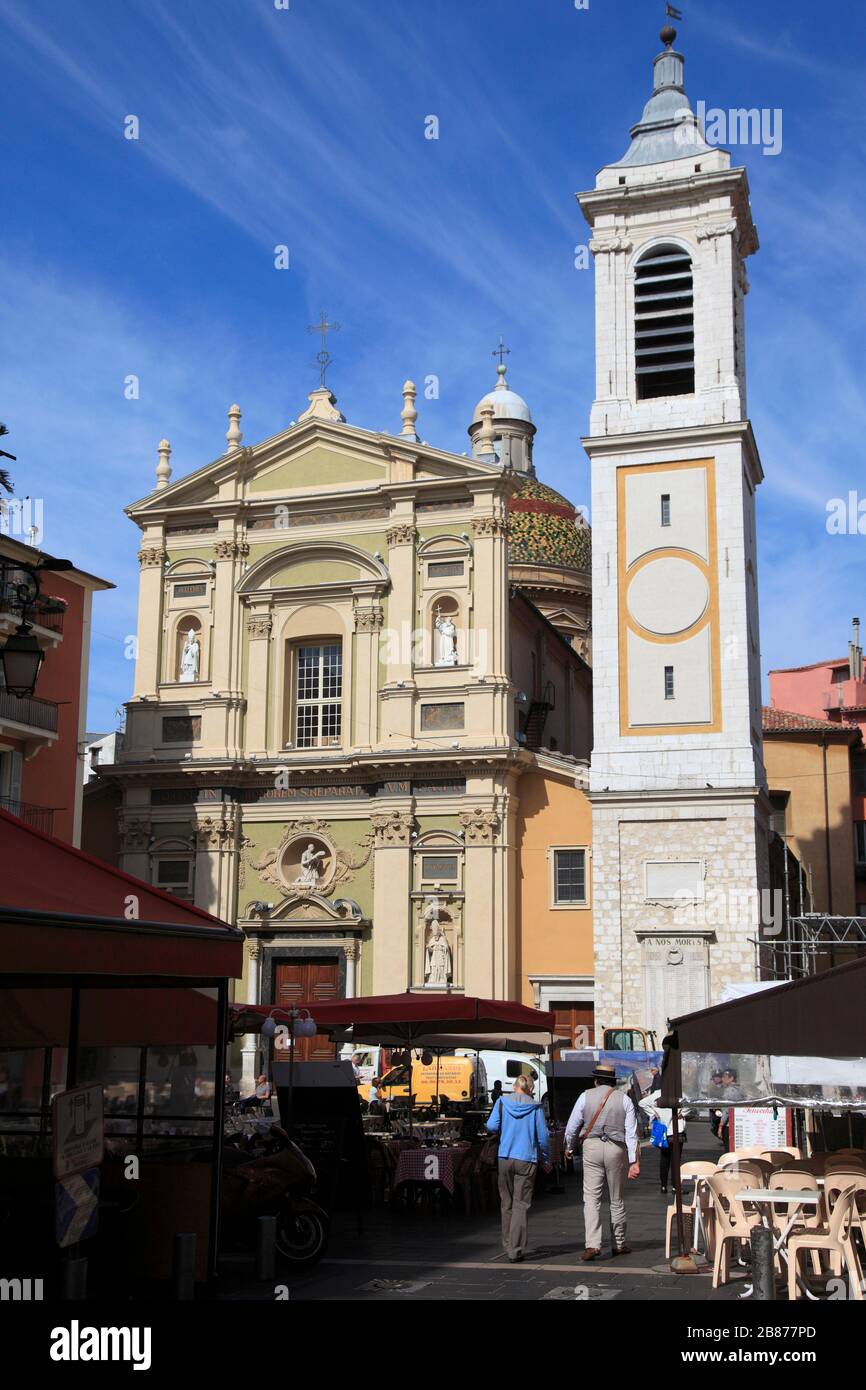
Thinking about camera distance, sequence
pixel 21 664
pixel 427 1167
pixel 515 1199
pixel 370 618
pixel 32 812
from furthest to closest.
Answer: pixel 370 618 < pixel 32 812 < pixel 427 1167 < pixel 515 1199 < pixel 21 664

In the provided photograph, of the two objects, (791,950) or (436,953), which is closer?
(791,950)

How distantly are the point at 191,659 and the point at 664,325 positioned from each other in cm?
1357

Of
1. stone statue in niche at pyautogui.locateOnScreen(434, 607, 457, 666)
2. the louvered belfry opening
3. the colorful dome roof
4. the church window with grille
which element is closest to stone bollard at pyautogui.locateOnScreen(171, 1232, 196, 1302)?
stone statue in niche at pyautogui.locateOnScreen(434, 607, 457, 666)

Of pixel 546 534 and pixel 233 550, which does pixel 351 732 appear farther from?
pixel 546 534

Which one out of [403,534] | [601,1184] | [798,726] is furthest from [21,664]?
[798,726]

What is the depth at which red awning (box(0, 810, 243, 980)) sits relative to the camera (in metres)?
8.63

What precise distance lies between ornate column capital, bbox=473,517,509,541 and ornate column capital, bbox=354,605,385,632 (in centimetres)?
288

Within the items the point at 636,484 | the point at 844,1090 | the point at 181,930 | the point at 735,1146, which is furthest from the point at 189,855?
the point at 181,930

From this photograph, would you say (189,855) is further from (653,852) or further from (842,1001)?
(842,1001)

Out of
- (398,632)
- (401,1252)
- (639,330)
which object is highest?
(639,330)

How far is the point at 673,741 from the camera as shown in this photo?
32.5 meters

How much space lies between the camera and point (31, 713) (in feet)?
99.2

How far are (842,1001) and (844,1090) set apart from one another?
5.71 meters

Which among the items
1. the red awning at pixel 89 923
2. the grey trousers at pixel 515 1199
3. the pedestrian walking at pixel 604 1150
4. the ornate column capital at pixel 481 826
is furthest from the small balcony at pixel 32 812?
the red awning at pixel 89 923
